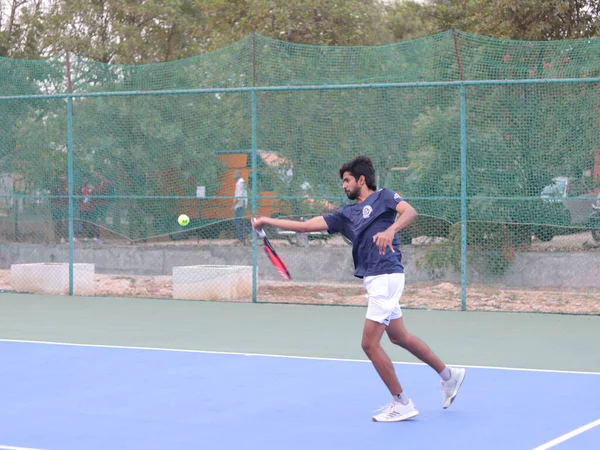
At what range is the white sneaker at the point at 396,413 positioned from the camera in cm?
642

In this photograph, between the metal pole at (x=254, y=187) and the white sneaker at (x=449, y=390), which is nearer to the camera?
the white sneaker at (x=449, y=390)

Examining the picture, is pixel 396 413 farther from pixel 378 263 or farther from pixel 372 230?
pixel 372 230

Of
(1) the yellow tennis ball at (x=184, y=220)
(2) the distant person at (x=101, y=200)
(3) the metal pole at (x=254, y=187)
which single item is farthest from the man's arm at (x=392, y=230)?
(2) the distant person at (x=101, y=200)

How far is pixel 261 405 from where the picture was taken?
6.98 m

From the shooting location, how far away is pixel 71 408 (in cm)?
693

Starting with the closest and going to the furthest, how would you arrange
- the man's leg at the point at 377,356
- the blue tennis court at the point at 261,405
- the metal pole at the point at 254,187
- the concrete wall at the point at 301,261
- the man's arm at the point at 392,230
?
the blue tennis court at the point at 261,405 → the man's arm at the point at 392,230 → the man's leg at the point at 377,356 → the metal pole at the point at 254,187 → the concrete wall at the point at 301,261

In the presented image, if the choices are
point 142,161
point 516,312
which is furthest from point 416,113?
point 142,161

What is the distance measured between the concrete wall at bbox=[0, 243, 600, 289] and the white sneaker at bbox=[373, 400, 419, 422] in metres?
7.06

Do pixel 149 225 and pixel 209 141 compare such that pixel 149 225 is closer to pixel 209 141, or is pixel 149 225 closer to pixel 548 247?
pixel 209 141

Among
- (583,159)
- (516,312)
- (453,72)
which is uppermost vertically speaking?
(453,72)

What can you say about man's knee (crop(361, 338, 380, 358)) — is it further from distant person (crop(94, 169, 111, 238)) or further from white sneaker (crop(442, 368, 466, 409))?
distant person (crop(94, 169, 111, 238))

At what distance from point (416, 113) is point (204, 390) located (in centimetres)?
643

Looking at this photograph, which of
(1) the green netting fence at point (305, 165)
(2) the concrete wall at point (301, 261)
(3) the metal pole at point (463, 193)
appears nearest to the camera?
(3) the metal pole at point (463, 193)

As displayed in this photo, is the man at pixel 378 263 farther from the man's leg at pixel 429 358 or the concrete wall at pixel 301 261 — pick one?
the concrete wall at pixel 301 261
